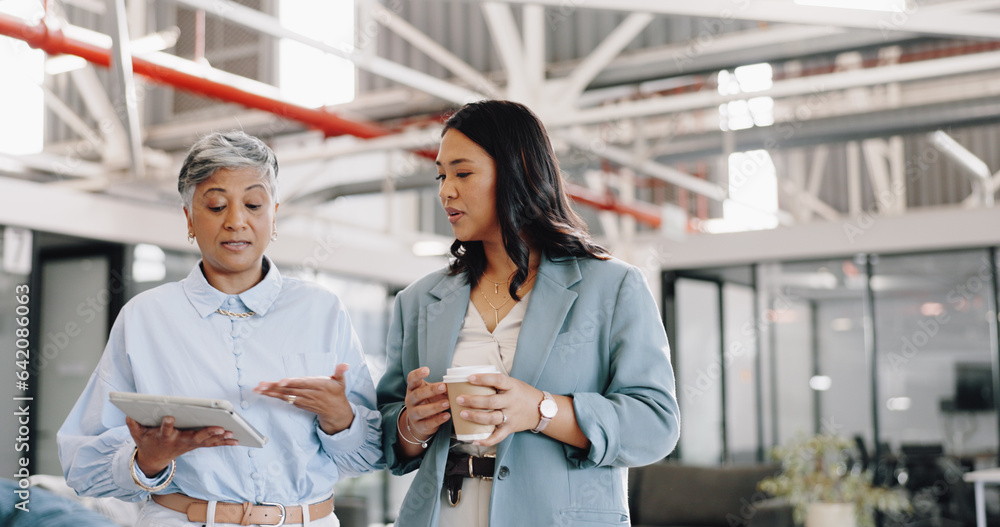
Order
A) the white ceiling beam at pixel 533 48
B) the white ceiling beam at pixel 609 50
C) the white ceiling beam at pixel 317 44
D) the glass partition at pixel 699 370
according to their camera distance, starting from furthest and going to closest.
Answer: the glass partition at pixel 699 370 → the white ceiling beam at pixel 533 48 → the white ceiling beam at pixel 609 50 → the white ceiling beam at pixel 317 44

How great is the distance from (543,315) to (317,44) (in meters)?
3.95

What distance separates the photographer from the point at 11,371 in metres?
6.56

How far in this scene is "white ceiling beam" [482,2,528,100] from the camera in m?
6.43

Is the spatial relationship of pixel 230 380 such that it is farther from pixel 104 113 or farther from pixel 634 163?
pixel 104 113

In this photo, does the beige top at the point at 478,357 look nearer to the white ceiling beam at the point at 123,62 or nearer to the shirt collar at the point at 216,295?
the shirt collar at the point at 216,295

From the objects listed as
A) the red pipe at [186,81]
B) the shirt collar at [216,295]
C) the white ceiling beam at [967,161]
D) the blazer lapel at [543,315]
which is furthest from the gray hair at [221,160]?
the white ceiling beam at [967,161]

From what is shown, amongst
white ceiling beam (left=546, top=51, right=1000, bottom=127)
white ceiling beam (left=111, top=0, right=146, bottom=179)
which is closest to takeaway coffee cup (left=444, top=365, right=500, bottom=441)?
white ceiling beam (left=111, top=0, right=146, bottom=179)

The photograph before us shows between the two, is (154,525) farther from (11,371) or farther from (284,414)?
(11,371)

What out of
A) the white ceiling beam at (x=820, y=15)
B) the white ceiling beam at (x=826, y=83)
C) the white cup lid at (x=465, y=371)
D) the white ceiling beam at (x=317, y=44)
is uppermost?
the white ceiling beam at (x=826, y=83)

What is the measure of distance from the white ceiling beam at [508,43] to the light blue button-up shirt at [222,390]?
16.3 ft

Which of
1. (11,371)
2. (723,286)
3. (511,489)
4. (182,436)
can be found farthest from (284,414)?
(723,286)

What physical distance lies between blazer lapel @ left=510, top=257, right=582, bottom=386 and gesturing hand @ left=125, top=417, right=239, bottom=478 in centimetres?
53

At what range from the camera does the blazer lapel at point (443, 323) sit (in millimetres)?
1726

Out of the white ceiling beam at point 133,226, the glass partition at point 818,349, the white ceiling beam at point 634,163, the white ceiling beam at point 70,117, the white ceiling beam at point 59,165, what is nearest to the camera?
the white ceiling beam at point 133,226
